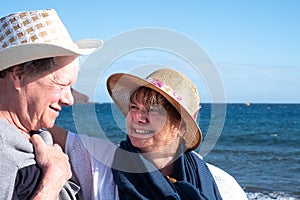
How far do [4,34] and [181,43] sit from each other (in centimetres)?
86

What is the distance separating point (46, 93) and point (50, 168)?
311mm

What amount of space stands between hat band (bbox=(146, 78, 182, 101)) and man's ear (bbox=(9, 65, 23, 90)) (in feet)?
2.86

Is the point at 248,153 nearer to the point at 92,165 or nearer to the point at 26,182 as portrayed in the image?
the point at 92,165

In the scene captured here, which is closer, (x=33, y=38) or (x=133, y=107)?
(x=33, y=38)

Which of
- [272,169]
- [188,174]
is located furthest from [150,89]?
[272,169]

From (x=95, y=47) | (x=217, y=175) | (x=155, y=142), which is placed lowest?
(x=217, y=175)

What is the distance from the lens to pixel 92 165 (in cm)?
279

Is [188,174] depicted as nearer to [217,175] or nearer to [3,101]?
[217,175]

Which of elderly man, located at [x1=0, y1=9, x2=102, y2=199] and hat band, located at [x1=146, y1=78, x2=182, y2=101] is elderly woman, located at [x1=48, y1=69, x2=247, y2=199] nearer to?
hat band, located at [x1=146, y1=78, x2=182, y2=101]

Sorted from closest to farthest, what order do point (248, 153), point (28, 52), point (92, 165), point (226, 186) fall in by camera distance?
point (28, 52) < point (92, 165) < point (226, 186) < point (248, 153)

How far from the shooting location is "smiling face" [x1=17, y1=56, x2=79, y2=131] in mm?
2121

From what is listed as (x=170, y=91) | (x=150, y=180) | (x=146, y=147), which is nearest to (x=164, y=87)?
(x=170, y=91)

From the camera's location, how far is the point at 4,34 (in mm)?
2178

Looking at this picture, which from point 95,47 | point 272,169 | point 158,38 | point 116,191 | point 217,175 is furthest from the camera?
point 272,169
